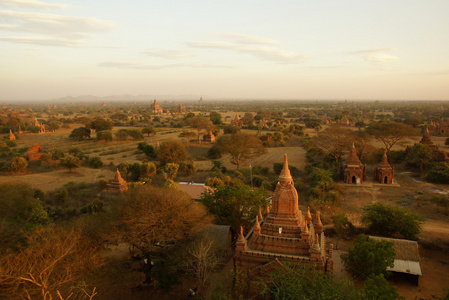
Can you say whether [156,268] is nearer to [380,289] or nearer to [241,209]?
[241,209]

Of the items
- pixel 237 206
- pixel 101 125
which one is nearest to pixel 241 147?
pixel 237 206

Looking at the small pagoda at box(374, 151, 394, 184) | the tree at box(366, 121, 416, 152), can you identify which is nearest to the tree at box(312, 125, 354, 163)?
the tree at box(366, 121, 416, 152)

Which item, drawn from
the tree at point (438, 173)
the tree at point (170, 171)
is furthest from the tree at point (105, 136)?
the tree at point (438, 173)

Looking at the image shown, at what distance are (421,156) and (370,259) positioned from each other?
76.3ft

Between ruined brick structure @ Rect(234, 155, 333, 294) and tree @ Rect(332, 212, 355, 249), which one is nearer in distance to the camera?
ruined brick structure @ Rect(234, 155, 333, 294)

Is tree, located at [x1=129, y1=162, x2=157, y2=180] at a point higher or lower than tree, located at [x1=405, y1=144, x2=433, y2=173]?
lower

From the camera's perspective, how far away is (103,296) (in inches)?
474

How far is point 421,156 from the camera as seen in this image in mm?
30734

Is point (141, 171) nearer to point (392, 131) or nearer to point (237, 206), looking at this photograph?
point (237, 206)

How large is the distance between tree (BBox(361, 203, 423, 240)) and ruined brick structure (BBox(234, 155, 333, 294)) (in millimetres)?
7219

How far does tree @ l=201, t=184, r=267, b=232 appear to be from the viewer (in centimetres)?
1630

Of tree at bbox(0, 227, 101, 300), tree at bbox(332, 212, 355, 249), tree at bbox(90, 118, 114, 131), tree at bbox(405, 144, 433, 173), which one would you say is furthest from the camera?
tree at bbox(90, 118, 114, 131)

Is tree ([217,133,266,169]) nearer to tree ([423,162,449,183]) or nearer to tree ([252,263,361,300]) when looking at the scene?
tree ([423,162,449,183])

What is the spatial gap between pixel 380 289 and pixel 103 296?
32.8 ft
